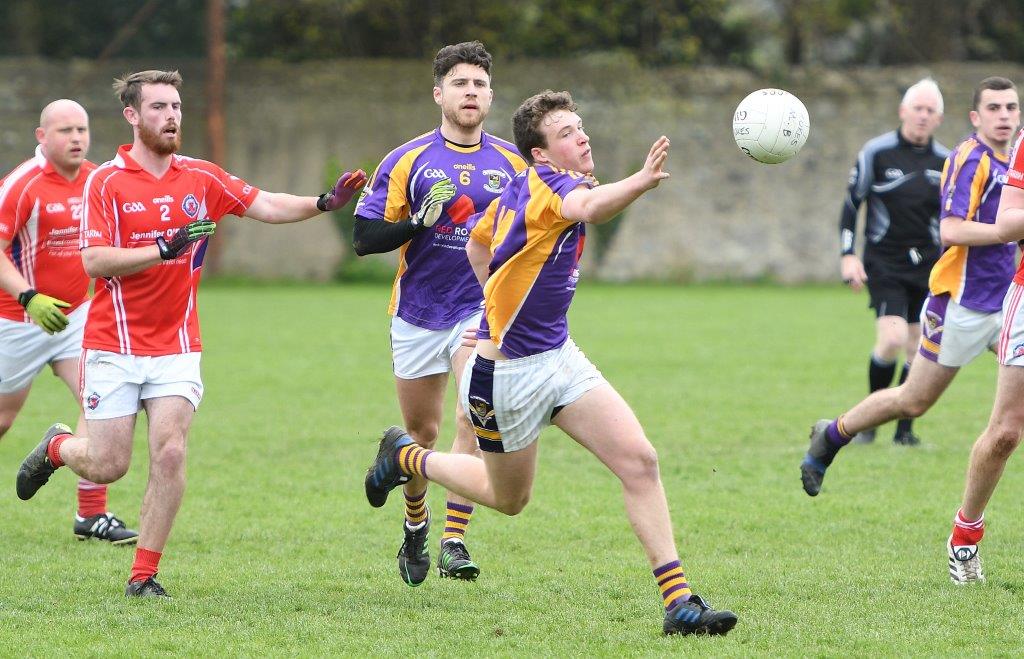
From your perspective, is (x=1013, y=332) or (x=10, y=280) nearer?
(x=1013, y=332)

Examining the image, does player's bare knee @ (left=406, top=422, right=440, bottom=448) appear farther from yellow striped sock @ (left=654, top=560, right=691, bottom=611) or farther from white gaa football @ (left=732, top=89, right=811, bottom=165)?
white gaa football @ (left=732, top=89, right=811, bottom=165)

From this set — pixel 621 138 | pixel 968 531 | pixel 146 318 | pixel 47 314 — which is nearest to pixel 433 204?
pixel 146 318

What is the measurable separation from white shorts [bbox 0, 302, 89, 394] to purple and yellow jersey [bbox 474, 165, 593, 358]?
312 cm

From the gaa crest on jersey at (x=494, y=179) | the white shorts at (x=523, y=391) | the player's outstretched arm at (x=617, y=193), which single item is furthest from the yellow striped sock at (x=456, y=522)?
the player's outstretched arm at (x=617, y=193)

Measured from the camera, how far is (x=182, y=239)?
5586 mm

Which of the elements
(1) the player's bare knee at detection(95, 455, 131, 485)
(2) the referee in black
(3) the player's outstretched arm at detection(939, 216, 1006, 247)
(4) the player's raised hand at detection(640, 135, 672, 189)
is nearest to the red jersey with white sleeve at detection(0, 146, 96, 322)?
(1) the player's bare knee at detection(95, 455, 131, 485)

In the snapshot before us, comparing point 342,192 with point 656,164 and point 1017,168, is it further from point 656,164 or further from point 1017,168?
point 1017,168

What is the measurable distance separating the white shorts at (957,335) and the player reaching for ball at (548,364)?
2629 mm

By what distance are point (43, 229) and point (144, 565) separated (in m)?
2.30

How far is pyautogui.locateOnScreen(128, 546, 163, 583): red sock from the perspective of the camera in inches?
227

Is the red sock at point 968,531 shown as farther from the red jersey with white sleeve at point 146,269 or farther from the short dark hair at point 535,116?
the red jersey with white sleeve at point 146,269

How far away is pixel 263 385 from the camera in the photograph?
43.0ft

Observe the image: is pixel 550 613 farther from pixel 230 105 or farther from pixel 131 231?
pixel 230 105

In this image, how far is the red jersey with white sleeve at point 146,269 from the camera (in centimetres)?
580
